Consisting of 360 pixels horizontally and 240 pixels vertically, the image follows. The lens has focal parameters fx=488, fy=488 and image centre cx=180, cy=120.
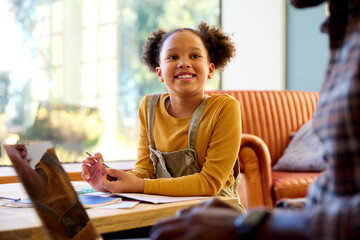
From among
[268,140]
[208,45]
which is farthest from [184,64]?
[268,140]

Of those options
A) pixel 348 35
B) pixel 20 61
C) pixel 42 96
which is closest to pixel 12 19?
pixel 20 61

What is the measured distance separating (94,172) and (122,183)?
139mm

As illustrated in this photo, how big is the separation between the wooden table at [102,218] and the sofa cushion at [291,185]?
159 cm

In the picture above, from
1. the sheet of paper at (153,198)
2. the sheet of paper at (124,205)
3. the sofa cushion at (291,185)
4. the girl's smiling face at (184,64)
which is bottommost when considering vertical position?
the sofa cushion at (291,185)

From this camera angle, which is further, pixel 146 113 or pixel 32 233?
pixel 146 113

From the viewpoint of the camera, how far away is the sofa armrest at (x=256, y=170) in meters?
2.88

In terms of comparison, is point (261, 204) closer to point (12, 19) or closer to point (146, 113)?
point (146, 113)

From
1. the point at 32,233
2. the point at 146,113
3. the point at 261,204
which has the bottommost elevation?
the point at 261,204

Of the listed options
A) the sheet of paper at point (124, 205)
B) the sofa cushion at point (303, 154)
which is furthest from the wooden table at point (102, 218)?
the sofa cushion at point (303, 154)

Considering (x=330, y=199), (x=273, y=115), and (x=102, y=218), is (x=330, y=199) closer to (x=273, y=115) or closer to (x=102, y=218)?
(x=102, y=218)

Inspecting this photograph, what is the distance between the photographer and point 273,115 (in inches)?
147

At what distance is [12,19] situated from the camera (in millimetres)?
3676

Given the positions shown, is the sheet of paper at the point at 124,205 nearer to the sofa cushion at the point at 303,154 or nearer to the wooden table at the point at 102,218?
the wooden table at the point at 102,218

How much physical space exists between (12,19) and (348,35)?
3.36 meters
